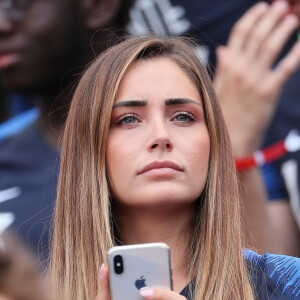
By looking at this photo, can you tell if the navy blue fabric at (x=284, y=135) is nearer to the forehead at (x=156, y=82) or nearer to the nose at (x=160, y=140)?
the forehead at (x=156, y=82)

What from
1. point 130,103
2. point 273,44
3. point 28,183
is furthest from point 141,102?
point 28,183

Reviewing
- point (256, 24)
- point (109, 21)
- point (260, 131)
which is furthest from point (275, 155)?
point (109, 21)

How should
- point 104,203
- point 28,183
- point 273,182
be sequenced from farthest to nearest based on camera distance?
point 28,183
point 273,182
point 104,203

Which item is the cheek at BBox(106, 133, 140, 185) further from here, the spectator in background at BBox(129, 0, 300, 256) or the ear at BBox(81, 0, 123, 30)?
the ear at BBox(81, 0, 123, 30)

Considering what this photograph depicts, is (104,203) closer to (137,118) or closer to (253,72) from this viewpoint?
(137,118)

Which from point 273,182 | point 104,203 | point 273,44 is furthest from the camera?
point 273,182

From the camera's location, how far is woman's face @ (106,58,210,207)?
100 inches

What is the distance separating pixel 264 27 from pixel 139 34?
622mm

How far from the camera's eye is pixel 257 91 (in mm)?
3611

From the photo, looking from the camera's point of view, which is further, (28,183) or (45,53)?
(45,53)

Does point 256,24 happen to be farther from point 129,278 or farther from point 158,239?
point 129,278

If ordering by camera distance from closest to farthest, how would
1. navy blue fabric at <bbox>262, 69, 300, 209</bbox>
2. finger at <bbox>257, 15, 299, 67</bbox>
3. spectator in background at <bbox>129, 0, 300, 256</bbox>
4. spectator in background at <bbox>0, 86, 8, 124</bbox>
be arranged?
1. spectator in background at <bbox>129, 0, 300, 256</bbox>
2. finger at <bbox>257, 15, 299, 67</bbox>
3. navy blue fabric at <bbox>262, 69, 300, 209</bbox>
4. spectator in background at <bbox>0, 86, 8, 124</bbox>

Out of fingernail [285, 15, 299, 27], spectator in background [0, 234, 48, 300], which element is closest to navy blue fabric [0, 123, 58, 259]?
fingernail [285, 15, 299, 27]

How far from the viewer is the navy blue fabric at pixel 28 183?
11.7ft
